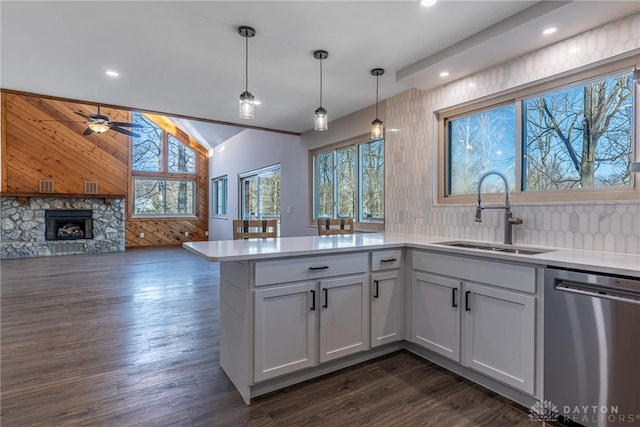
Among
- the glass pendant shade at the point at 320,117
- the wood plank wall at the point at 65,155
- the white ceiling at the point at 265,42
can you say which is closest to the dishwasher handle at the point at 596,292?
the white ceiling at the point at 265,42

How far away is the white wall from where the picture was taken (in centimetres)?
533

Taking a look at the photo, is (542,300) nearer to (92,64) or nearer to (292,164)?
(92,64)

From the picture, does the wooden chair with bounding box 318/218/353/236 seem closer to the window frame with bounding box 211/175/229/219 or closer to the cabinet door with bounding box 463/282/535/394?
the cabinet door with bounding box 463/282/535/394

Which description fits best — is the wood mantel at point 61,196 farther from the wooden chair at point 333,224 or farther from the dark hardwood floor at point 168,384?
the wooden chair at point 333,224

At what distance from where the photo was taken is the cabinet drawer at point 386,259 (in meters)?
2.34

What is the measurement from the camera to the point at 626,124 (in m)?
1.96

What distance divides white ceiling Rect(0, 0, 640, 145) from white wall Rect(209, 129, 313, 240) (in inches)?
78.1

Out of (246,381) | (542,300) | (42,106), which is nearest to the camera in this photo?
(542,300)

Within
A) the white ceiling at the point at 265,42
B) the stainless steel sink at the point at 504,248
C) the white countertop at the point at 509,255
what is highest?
the white ceiling at the point at 265,42

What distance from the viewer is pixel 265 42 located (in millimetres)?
2432

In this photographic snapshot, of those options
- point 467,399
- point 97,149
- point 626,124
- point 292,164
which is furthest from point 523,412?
point 97,149

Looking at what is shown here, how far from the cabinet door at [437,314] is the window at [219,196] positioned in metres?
7.29

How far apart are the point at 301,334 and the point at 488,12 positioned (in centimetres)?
235

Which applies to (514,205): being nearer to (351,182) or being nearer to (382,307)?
(382,307)
